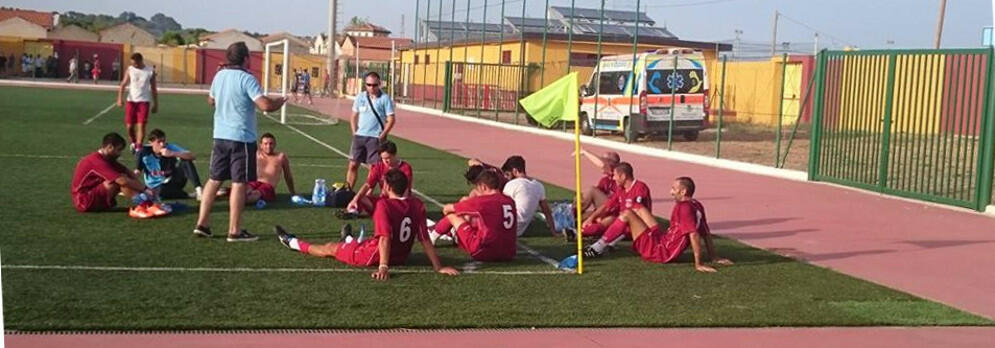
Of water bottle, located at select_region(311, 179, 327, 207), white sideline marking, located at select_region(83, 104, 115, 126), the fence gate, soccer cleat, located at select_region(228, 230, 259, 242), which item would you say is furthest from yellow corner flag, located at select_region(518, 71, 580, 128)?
white sideline marking, located at select_region(83, 104, 115, 126)

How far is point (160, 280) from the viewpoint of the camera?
788 cm

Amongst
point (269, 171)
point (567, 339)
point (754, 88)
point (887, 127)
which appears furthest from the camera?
point (754, 88)

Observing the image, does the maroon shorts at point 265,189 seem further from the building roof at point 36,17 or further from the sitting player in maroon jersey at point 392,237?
the building roof at point 36,17

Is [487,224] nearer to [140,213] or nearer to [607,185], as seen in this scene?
[607,185]

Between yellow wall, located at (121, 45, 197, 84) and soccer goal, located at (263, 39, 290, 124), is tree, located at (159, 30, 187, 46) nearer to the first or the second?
yellow wall, located at (121, 45, 197, 84)

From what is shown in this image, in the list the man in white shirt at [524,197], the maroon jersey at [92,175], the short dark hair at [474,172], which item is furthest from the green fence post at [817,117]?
the maroon jersey at [92,175]

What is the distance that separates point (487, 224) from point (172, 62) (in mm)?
68666

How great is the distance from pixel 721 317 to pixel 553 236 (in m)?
3.56

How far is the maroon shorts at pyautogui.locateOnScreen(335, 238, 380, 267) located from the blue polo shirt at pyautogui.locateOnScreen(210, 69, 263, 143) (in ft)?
5.05

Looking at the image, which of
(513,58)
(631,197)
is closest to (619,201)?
(631,197)

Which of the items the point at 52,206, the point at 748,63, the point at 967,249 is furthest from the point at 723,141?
the point at 52,206

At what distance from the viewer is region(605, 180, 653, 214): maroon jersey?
10.1m

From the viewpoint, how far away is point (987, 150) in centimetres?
1515

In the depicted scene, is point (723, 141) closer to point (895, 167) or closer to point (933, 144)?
point (895, 167)
